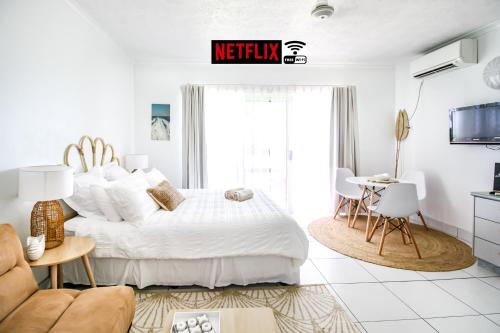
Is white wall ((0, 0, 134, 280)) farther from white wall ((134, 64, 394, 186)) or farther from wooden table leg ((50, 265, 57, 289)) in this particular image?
white wall ((134, 64, 394, 186))

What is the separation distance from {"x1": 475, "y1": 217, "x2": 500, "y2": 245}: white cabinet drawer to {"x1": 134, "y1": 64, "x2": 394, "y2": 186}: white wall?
2202 millimetres

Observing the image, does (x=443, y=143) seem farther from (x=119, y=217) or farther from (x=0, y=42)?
(x=0, y=42)

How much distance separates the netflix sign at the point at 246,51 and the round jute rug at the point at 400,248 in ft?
8.26

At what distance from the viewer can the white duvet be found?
7.36 feet

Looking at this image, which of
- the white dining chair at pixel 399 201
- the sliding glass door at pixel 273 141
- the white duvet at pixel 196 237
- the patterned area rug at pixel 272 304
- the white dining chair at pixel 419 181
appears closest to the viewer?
the patterned area rug at pixel 272 304

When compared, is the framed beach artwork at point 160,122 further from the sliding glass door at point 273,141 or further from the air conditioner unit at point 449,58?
the air conditioner unit at point 449,58

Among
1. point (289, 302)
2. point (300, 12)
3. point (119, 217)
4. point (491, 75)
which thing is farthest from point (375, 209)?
point (119, 217)

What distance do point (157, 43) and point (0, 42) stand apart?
2103 millimetres

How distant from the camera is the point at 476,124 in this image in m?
3.29

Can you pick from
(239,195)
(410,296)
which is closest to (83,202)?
(239,195)

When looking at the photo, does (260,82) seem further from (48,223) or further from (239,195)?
(48,223)

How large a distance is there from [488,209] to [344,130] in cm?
242

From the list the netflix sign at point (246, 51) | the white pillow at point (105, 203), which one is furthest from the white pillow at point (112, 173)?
the netflix sign at point (246, 51)

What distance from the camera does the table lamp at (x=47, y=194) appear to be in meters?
1.82
